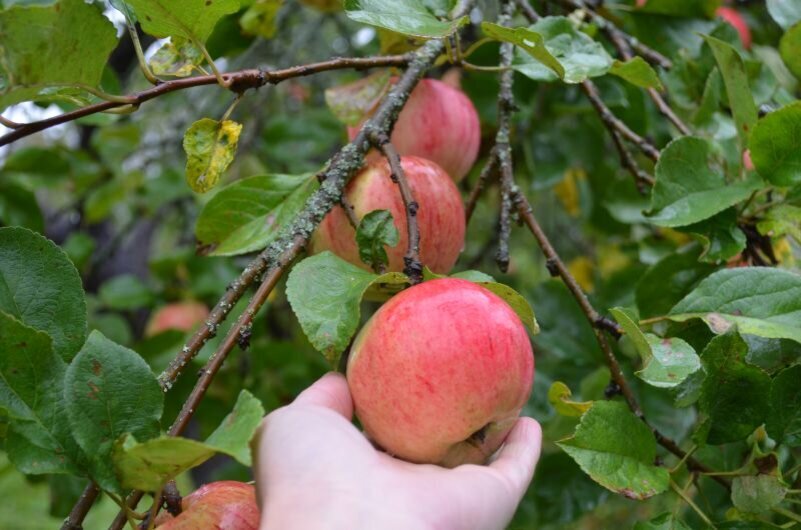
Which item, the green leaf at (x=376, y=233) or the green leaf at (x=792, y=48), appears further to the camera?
the green leaf at (x=792, y=48)

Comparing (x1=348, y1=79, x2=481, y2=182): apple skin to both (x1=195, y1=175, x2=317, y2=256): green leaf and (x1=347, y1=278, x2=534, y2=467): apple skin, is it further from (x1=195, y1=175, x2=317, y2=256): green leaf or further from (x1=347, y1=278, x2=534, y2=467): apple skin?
(x1=347, y1=278, x2=534, y2=467): apple skin

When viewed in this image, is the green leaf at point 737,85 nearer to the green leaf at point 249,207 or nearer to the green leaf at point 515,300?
the green leaf at point 515,300

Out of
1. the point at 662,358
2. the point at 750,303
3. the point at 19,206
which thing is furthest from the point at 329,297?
the point at 19,206

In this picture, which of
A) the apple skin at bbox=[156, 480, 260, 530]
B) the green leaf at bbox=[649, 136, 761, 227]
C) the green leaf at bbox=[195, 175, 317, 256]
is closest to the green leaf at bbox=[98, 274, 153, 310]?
the green leaf at bbox=[195, 175, 317, 256]

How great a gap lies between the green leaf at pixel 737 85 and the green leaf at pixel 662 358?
0.29 meters

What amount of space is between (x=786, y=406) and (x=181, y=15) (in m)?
0.66

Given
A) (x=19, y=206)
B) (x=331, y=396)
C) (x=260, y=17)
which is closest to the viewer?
(x=331, y=396)

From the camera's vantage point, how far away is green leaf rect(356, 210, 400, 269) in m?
0.72

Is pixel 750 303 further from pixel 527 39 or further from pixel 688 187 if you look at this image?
pixel 527 39

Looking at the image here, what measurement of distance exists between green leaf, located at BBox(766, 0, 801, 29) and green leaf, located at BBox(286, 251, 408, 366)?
69 centimetres

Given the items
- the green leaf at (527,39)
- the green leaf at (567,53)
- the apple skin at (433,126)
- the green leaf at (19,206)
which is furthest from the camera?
the green leaf at (19,206)

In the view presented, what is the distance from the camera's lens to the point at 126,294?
1675 mm

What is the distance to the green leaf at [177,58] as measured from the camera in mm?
775

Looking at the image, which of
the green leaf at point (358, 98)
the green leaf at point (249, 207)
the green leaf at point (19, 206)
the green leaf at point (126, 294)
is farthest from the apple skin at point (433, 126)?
the green leaf at point (126, 294)
